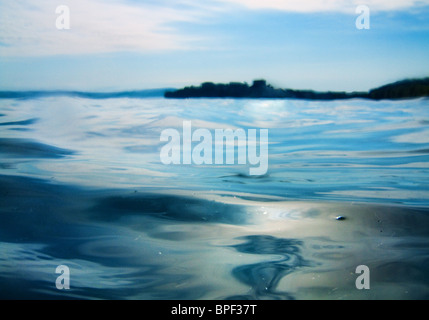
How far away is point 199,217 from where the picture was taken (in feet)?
8.86

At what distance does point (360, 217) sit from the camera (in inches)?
104

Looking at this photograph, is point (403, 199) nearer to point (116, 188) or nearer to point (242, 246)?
point (242, 246)

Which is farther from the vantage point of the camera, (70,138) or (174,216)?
(70,138)

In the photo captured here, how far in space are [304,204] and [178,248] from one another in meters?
1.14

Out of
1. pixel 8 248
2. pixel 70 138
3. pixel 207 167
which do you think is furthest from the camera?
pixel 70 138

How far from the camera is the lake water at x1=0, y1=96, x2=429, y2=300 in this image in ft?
5.84

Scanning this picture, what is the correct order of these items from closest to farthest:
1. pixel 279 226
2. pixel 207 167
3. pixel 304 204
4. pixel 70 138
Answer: pixel 279 226 → pixel 304 204 → pixel 207 167 → pixel 70 138

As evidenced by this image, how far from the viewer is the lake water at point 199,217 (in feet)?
5.84
